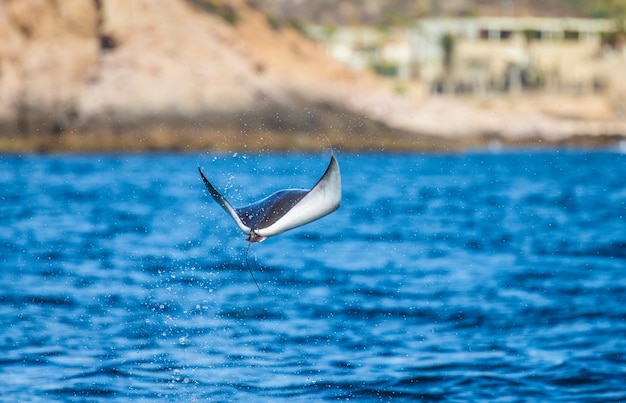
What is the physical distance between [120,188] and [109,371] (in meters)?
32.4

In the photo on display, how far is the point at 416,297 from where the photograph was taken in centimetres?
1761

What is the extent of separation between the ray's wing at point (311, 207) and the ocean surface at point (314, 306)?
6.73 feet

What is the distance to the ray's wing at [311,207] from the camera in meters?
10.4

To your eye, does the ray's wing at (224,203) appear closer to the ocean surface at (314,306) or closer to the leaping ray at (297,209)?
the leaping ray at (297,209)

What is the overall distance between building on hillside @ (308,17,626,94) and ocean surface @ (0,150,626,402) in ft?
275

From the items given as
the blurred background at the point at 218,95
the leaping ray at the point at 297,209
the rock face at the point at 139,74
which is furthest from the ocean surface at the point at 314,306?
the blurred background at the point at 218,95

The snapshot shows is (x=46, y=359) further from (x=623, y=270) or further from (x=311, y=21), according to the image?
(x=311, y=21)

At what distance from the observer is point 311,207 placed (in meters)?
10.5

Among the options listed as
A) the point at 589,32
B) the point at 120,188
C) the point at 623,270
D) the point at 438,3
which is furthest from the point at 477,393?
the point at 438,3

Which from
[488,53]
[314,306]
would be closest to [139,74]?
[314,306]

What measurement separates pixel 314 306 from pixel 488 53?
113217mm

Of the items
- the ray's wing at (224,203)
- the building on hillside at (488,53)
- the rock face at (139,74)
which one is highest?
the building on hillside at (488,53)

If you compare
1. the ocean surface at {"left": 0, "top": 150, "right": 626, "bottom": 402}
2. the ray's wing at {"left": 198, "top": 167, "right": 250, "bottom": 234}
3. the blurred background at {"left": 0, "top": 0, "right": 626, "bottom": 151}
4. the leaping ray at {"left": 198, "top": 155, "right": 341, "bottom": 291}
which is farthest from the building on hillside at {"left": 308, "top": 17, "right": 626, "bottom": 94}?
the ray's wing at {"left": 198, "top": 167, "right": 250, "bottom": 234}

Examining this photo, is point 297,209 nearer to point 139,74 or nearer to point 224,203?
point 224,203
